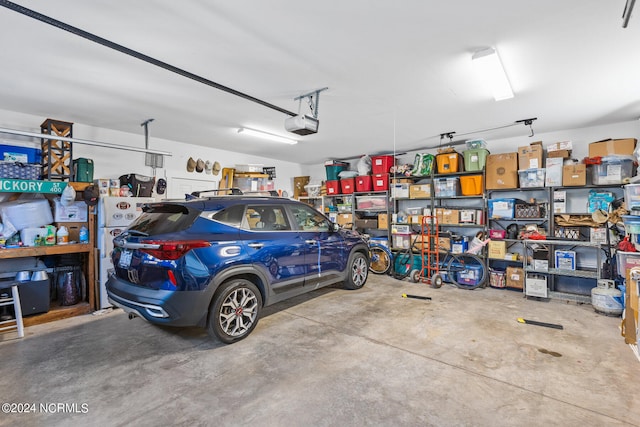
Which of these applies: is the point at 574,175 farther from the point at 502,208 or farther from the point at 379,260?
the point at 379,260

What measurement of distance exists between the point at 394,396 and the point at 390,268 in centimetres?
421

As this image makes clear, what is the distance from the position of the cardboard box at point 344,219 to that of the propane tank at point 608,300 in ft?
14.9

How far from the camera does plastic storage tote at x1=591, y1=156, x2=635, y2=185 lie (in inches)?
170

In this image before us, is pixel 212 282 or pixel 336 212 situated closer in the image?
pixel 212 282

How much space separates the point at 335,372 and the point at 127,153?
515 centimetres

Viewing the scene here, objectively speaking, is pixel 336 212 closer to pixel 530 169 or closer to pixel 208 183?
pixel 208 183

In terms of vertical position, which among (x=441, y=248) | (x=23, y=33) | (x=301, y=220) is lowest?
(x=441, y=248)

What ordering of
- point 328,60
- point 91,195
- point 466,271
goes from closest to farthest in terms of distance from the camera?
point 328,60 → point 91,195 → point 466,271

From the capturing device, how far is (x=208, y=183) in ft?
21.6

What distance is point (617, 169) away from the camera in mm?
4379

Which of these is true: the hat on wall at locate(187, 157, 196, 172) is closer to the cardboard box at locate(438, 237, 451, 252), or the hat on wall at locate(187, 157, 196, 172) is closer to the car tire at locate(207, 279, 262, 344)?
the car tire at locate(207, 279, 262, 344)

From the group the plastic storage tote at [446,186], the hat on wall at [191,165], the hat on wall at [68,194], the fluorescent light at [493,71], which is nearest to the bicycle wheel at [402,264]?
the plastic storage tote at [446,186]

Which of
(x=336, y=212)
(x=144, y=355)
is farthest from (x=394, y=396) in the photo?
(x=336, y=212)

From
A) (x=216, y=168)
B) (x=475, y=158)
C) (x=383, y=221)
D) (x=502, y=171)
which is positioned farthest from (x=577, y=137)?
(x=216, y=168)
